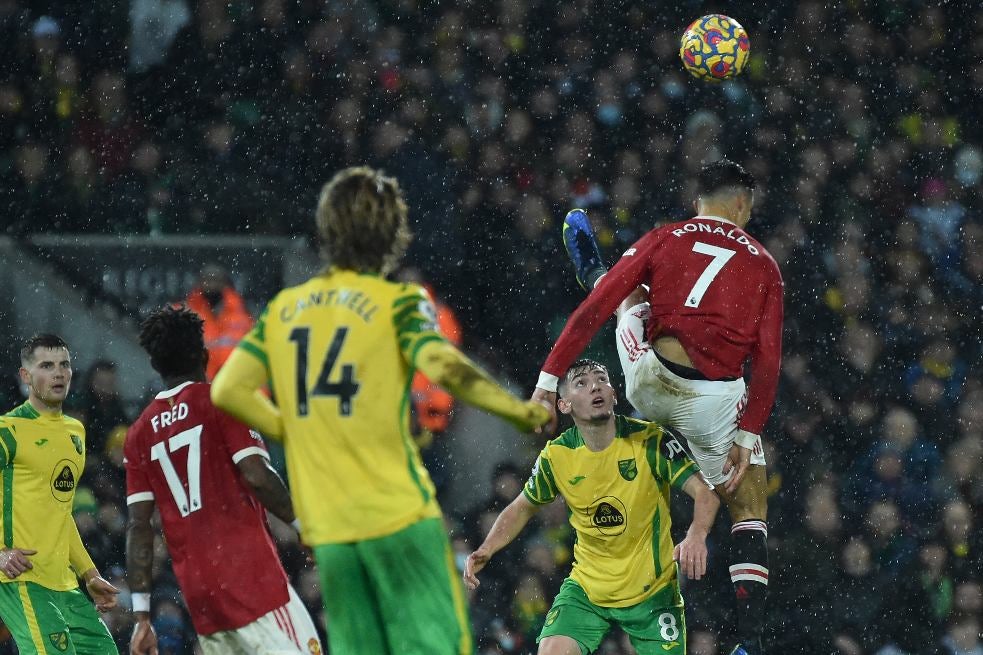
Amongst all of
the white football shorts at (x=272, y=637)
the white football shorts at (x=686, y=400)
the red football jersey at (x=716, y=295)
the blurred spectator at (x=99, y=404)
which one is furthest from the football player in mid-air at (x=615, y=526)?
the blurred spectator at (x=99, y=404)

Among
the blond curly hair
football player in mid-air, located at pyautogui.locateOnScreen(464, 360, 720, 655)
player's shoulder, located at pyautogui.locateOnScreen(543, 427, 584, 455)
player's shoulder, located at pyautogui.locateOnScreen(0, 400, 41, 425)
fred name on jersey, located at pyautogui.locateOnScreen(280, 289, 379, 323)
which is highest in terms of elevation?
the blond curly hair

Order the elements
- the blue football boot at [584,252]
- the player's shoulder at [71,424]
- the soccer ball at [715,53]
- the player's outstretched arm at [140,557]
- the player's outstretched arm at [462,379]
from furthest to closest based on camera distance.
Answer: the soccer ball at [715,53]
the blue football boot at [584,252]
the player's shoulder at [71,424]
the player's outstretched arm at [140,557]
the player's outstretched arm at [462,379]

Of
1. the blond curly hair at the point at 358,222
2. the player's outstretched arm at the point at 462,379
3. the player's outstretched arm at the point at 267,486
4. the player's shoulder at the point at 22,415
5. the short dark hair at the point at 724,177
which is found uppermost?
the blond curly hair at the point at 358,222

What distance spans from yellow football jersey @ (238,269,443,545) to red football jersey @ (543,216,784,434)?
1876mm

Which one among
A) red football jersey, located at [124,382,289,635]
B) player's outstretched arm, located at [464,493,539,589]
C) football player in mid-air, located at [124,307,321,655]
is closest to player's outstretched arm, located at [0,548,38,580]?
football player in mid-air, located at [124,307,321,655]

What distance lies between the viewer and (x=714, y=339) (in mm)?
5371

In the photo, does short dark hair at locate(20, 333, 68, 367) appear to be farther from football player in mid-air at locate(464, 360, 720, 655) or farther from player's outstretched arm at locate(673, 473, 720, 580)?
player's outstretched arm at locate(673, 473, 720, 580)

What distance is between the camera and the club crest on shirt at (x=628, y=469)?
5.77 m

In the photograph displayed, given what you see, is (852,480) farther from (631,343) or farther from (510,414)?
(510,414)

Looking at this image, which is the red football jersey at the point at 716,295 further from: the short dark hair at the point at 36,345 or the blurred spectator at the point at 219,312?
the blurred spectator at the point at 219,312

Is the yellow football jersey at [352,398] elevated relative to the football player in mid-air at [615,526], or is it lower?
elevated

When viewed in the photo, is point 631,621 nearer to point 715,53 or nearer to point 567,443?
point 567,443

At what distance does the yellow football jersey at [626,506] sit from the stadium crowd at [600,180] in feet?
9.62

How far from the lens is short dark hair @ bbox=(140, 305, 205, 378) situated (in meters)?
4.52
